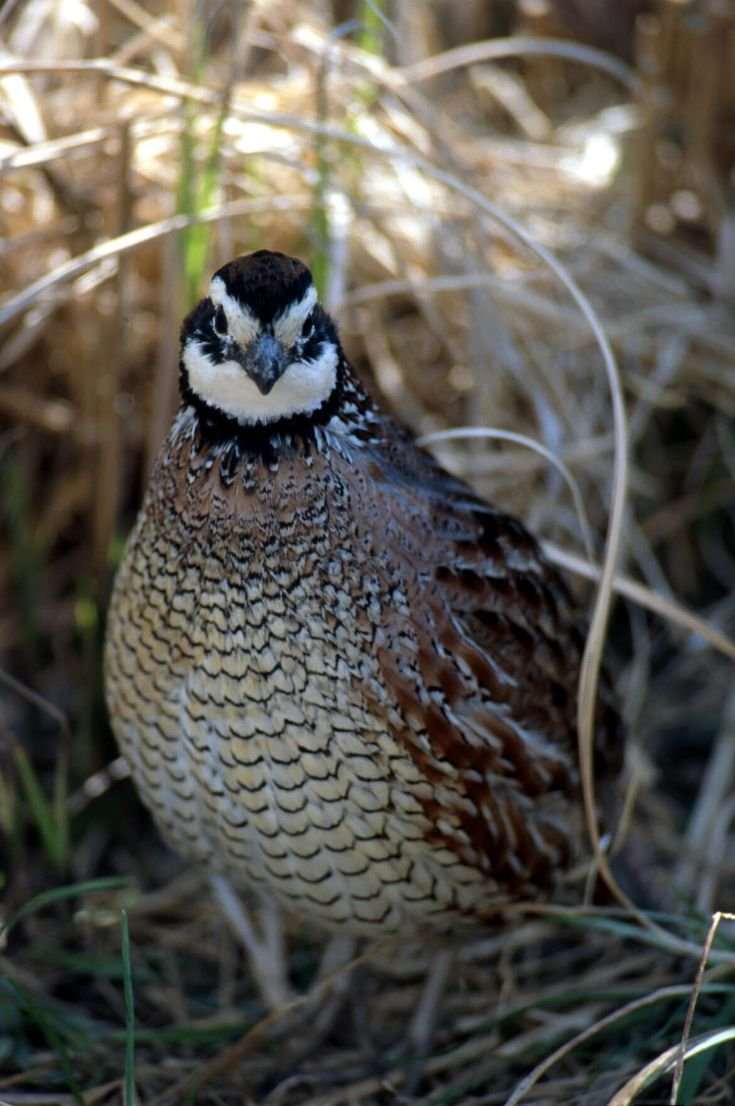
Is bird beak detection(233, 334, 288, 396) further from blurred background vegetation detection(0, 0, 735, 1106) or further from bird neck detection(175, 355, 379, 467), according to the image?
blurred background vegetation detection(0, 0, 735, 1106)

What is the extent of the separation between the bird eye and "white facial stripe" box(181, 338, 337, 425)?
0.05m

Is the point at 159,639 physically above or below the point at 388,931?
above

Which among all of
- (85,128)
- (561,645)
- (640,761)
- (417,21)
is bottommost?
(640,761)

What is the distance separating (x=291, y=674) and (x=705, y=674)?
6.79 feet

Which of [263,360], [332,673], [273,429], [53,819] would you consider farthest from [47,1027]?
[263,360]

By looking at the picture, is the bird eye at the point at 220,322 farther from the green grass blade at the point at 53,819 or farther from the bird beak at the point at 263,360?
the green grass blade at the point at 53,819

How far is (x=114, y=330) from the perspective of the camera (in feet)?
11.7

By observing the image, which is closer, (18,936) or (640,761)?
(18,936)

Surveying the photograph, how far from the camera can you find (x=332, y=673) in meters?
2.51

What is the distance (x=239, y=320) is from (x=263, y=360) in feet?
0.30

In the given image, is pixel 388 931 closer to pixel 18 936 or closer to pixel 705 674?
pixel 18 936

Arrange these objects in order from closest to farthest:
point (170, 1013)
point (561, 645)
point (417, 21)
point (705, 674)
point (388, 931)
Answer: point (388, 931) < point (561, 645) < point (170, 1013) < point (705, 674) < point (417, 21)

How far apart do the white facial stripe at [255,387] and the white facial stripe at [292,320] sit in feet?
0.16

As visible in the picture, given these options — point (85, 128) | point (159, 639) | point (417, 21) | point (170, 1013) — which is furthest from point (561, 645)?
point (417, 21)
